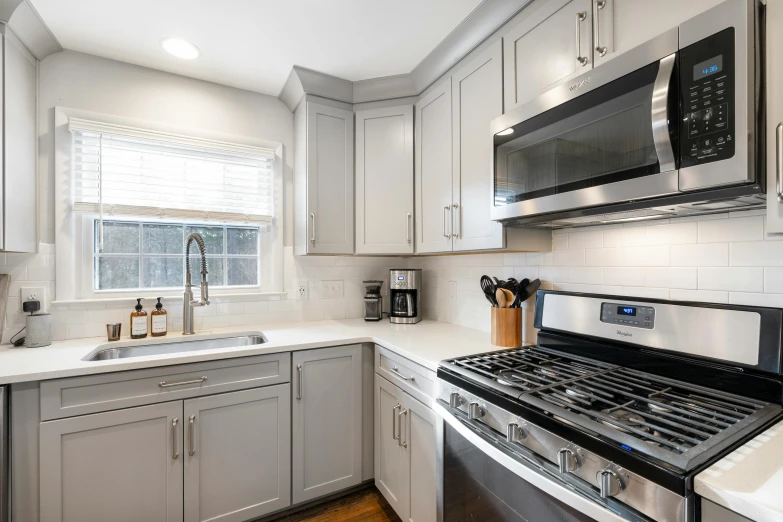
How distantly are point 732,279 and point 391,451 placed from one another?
1537mm

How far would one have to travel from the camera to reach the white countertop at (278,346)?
1.40 m

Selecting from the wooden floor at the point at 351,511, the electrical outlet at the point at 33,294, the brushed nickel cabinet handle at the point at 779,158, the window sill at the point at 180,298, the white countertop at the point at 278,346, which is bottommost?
the wooden floor at the point at 351,511

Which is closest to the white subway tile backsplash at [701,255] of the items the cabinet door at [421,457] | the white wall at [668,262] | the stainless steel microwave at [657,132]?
the white wall at [668,262]

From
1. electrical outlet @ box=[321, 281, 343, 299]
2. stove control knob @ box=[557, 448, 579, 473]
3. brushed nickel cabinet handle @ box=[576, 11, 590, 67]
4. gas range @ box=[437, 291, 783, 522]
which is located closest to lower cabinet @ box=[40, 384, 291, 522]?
electrical outlet @ box=[321, 281, 343, 299]

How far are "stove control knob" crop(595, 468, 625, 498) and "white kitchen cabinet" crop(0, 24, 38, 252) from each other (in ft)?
7.30

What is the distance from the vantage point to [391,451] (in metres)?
1.80

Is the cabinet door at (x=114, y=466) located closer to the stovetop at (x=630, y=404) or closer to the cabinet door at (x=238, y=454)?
the cabinet door at (x=238, y=454)

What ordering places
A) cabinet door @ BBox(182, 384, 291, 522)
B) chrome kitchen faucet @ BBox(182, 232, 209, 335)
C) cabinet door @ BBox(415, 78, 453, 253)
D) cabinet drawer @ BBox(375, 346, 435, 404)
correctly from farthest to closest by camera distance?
1. chrome kitchen faucet @ BBox(182, 232, 209, 335)
2. cabinet door @ BBox(415, 78, 453, 253)
3. cabinet door @ BBox(182, 384, 291, 522)
4. cabinet drawer @ BBox(375, 346, 435, 404)

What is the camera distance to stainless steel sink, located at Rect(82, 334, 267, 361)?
1.77 m

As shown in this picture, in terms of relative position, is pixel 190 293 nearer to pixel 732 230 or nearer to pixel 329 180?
pixel 329 180

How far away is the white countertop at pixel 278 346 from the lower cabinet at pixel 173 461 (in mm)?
202

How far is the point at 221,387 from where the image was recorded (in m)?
1.66

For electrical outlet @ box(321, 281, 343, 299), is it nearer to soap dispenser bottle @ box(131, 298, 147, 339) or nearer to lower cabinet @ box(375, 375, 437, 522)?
lower cabinet @ box(375, 375, 437, 522)

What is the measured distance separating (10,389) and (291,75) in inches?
76.5
